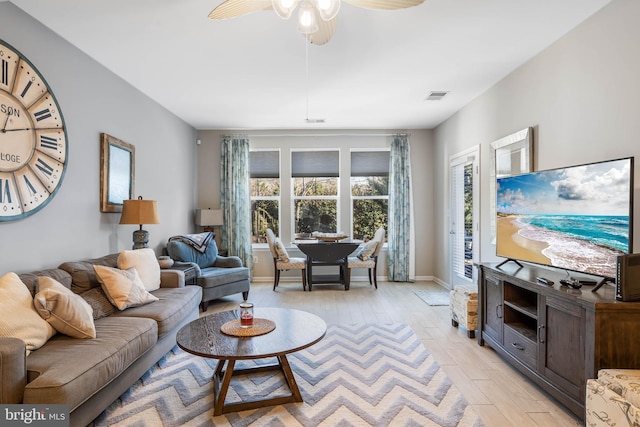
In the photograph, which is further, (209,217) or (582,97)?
(209,217)

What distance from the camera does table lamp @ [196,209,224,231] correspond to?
5.57 m

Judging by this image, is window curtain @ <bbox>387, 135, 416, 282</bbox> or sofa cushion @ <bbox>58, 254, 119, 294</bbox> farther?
window curtain @ <bbox>387, 135, 416, 282</bbox>

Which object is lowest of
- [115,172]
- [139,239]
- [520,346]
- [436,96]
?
[520,346]

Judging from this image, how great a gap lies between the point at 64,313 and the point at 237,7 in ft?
6.39

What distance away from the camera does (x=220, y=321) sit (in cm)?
259

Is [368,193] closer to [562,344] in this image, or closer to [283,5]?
[562,344]

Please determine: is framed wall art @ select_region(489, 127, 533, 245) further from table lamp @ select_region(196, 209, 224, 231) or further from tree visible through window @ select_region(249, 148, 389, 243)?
table lamp @ select_region(196, 209, 224, 231)

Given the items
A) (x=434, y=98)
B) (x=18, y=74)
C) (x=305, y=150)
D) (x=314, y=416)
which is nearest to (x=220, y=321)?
(x=314, y=416)

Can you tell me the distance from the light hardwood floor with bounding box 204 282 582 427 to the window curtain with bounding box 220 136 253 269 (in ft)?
2.31

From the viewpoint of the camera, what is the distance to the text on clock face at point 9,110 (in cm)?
233

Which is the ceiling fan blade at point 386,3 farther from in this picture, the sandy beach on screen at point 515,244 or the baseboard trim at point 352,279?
the baseboard trim at point 352,279

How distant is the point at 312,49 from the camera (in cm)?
310

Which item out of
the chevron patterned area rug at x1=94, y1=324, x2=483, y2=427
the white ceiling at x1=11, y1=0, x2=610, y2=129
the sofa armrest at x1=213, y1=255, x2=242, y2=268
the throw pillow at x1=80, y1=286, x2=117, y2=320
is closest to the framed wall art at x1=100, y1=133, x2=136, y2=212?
the white ceiling at x1=11, y1=0, x2=610, y2=129

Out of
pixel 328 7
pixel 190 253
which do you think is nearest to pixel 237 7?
pixel 328 7
